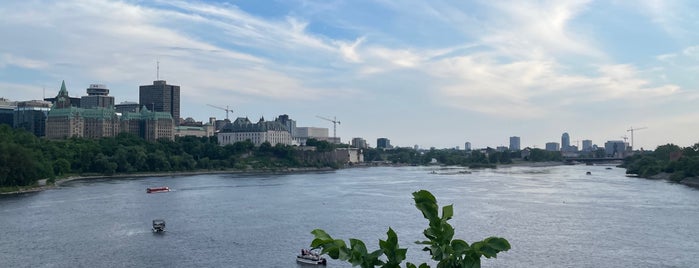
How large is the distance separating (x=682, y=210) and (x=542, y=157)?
399 feet

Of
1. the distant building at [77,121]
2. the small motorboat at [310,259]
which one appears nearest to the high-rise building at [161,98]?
the distant building at [77,121]

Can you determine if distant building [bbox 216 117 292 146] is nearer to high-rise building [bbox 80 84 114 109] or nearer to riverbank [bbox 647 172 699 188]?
high-rise building [bbox 80 84 114 109]

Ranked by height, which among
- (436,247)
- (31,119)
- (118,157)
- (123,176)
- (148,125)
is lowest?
(123,176)

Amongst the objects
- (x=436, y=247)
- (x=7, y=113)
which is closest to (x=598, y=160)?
(x=7, y=113)

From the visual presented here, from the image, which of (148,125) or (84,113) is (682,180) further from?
(84,113)

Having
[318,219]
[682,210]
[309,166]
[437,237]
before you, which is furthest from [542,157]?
[437,237]

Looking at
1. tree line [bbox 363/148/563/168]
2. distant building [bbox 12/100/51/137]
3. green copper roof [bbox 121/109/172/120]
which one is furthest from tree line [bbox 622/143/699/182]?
distant building [bbox 12/100/51/137]

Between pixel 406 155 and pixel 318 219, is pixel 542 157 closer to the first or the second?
pixel 406 155

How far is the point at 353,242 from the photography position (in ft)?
15.9

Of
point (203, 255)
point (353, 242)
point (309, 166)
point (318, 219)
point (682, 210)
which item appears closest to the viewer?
point (353, 242)

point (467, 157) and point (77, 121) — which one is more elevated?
point (77, 121)

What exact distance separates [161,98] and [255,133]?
35050mm

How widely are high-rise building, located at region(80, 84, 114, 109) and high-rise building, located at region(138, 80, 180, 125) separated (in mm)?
10537

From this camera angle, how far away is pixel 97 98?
162 metres
